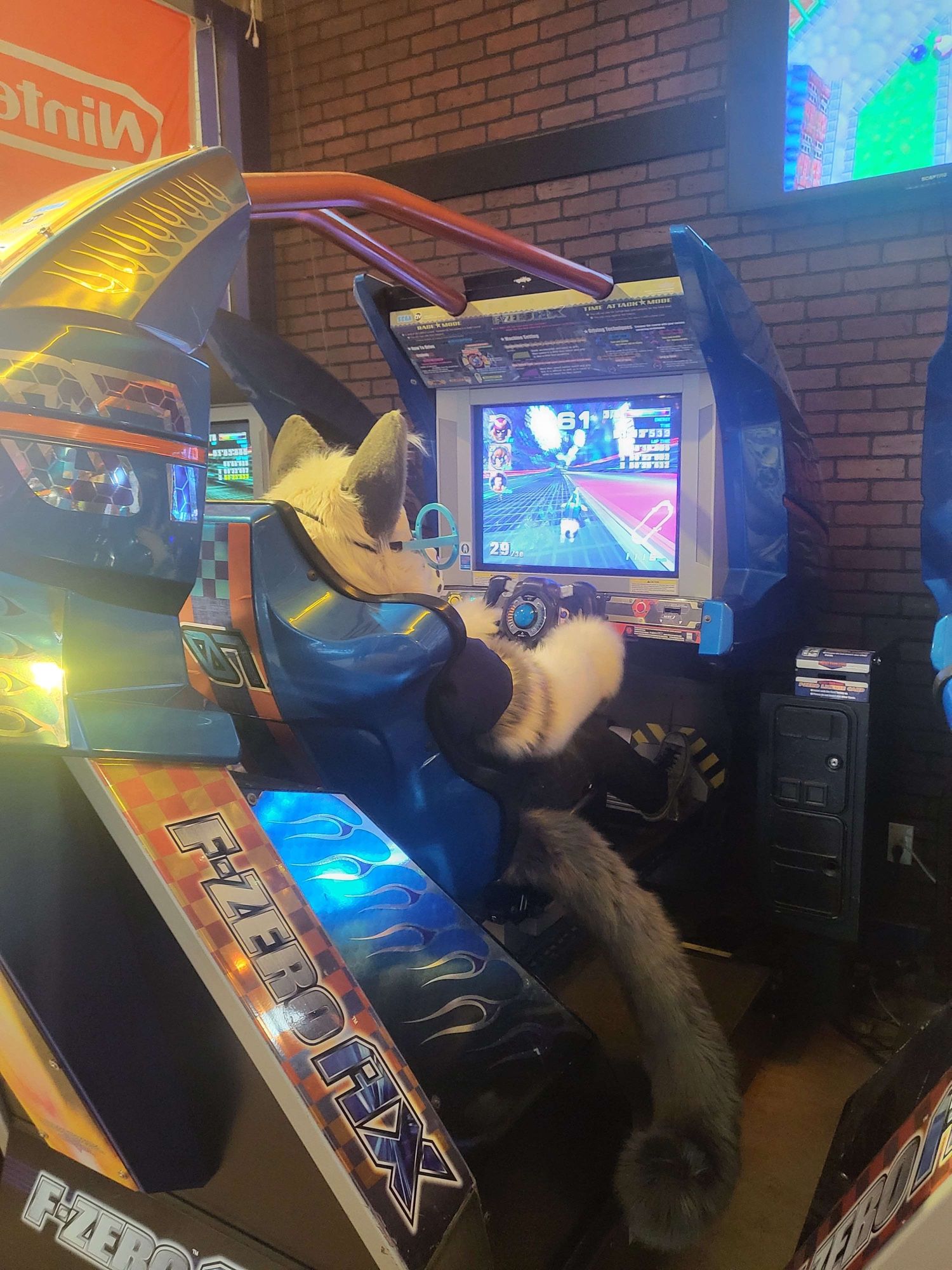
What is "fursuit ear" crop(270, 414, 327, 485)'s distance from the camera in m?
1.61

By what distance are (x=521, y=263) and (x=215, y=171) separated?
1144mm

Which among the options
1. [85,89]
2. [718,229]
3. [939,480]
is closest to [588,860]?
[939,480]

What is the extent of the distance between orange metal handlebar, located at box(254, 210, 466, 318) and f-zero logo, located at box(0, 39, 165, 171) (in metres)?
1.71

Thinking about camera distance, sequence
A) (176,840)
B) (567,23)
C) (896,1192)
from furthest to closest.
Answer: (567,23) → (176,840) → (896,1192)

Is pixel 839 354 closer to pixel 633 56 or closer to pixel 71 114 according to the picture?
pixel 633 56

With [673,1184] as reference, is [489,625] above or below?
above

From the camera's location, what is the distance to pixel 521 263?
2016 millimetres

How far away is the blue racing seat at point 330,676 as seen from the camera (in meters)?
1.16

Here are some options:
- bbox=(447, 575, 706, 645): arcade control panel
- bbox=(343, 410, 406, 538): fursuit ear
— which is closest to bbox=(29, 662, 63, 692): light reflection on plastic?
bbox=(343, 410, 406, 538): fursuit ear

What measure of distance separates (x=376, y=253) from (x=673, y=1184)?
1994 millimetres

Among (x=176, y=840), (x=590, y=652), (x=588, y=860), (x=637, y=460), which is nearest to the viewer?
(x=176, y=840)

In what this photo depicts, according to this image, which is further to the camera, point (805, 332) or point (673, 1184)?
point (805, 332)

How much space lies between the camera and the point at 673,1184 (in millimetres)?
1269

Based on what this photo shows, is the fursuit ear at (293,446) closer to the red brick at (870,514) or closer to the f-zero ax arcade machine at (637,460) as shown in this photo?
the f-zero ax arcade machine at (637,460)
